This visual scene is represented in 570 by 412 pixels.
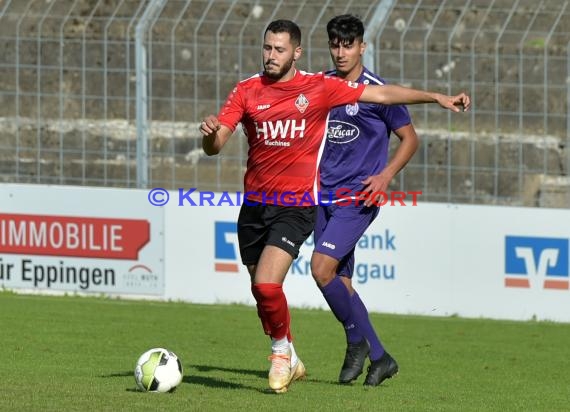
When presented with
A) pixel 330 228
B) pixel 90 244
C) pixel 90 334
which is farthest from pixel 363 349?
pixel 90 244

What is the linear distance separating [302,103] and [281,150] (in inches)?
12.4

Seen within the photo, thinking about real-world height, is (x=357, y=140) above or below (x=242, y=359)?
above

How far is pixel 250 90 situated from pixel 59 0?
7143 millimetres

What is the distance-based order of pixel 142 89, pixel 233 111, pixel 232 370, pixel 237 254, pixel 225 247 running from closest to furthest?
pixel 233 111, pixel 232 370, pixel 237 254, pixel 225 247, pixel 142 89

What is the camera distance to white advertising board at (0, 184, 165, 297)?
45.9 feet

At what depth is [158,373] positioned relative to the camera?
7852 mm

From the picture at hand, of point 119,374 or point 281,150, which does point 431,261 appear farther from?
point 281,150

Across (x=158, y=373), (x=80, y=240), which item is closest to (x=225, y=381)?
(x=158, y=373)

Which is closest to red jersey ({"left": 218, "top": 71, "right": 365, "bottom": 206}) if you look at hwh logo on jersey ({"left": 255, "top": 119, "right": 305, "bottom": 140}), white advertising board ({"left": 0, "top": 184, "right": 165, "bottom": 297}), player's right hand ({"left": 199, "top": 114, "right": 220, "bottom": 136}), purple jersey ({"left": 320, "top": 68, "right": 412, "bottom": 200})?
hwh logo on jersey ({"left": 255, "top": 119, "right": 305, "bottom": 140})

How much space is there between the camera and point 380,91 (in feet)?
27.3

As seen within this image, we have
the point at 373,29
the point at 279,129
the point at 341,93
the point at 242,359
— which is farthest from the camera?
the point at 373,29

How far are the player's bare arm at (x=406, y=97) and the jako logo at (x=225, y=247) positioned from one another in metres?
5.52

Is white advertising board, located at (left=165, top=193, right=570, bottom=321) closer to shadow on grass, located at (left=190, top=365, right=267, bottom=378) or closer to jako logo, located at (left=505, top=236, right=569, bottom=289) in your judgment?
jako logo, located at (left=505, top=236, right=569, bottom=289)

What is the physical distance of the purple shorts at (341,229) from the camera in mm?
8742
